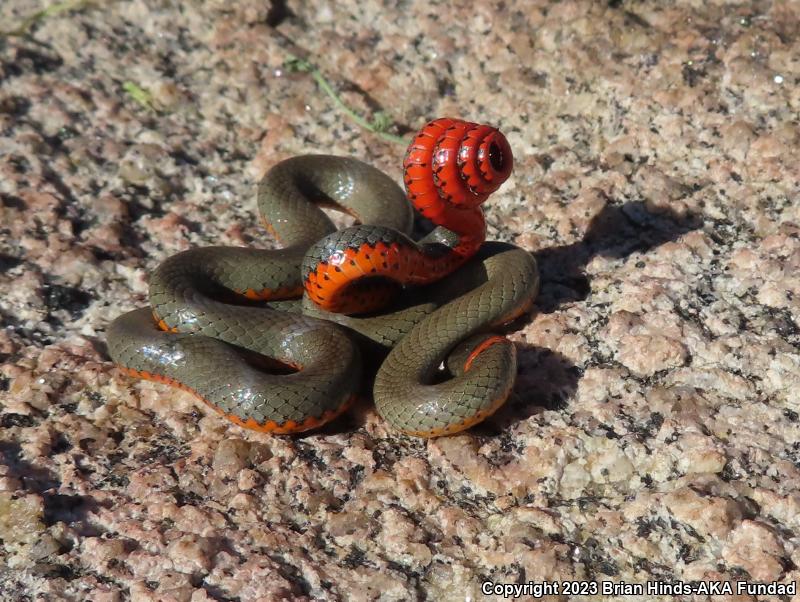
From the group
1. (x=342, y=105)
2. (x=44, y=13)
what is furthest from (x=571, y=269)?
(x=44, y=13)

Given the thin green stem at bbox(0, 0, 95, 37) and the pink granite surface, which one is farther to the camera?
the thin green stem at bbox(0, 0, 95, 37)

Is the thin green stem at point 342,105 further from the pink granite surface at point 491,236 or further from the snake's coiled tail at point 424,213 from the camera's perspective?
the snake's coiled tail at point 424,213

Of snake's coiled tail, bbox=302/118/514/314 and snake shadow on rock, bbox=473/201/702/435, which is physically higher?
snake's coiled tail, bbox=302/118/514/314

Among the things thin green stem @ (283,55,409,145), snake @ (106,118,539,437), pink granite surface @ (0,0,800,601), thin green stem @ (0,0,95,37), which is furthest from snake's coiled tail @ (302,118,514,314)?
thin green stem @ (0,0,95,37)

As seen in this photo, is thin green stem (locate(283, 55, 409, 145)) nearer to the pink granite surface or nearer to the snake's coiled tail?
the pink granite surface

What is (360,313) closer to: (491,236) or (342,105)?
(491,236)

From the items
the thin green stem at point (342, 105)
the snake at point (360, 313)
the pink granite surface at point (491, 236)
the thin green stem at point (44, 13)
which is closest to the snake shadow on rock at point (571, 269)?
the pink granite surface at point (491, 236)

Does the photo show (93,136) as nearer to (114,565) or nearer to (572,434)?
(114,565)
